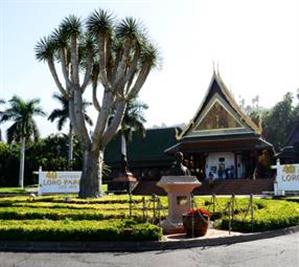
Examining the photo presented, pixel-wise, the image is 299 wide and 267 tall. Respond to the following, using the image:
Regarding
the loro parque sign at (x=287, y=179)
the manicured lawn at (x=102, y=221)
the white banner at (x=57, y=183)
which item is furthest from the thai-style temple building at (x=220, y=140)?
the manicured lawn at (x=102, y=221)

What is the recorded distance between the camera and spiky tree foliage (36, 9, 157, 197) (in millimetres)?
23734

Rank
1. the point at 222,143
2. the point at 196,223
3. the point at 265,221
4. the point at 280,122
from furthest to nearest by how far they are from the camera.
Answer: the point at 280,122 < the point at 222,143 < the point at 265,221 < the point at 196,223

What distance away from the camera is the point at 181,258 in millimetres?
10969

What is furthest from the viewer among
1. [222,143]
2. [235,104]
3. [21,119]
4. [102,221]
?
[21,119]

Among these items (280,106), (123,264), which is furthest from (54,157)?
(123,264)

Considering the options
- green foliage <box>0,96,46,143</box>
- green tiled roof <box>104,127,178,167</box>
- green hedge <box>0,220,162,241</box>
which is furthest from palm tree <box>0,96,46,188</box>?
green hedge <box>0,220,162,241</box>

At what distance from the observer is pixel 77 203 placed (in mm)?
20250

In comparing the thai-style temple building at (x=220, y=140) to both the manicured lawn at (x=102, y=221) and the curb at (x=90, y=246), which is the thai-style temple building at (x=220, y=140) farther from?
the curb at (x=90, y=246)

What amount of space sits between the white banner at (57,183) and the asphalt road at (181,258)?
20967 millimetres

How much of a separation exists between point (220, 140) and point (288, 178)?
590 inches

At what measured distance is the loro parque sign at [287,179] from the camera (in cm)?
2997

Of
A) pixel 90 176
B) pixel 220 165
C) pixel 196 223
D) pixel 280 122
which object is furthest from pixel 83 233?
pixel 280 122

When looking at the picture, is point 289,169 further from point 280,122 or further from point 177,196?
point 280,122

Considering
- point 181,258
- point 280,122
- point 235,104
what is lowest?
point 181,258
